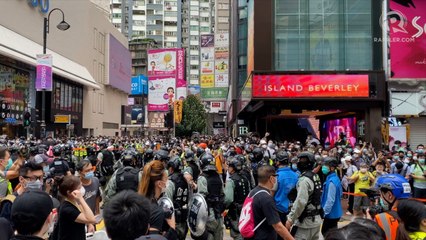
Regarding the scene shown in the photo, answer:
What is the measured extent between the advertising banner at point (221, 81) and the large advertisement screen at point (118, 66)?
579 inches

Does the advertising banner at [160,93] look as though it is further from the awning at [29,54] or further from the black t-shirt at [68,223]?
the black t-shirt at [68,223]

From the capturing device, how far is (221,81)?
75.3 metres

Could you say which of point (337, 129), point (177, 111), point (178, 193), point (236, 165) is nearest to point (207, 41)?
point (177, 111)

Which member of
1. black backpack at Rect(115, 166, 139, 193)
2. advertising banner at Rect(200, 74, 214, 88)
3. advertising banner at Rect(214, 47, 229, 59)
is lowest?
black backpack at Rect(115, 166, 139, 193)

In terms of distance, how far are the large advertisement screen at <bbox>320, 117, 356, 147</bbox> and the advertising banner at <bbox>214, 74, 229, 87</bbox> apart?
3821 centimetres

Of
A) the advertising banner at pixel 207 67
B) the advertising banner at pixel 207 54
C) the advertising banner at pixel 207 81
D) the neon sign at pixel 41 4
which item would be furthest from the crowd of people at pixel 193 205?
the advertising banner at pixel 207 54

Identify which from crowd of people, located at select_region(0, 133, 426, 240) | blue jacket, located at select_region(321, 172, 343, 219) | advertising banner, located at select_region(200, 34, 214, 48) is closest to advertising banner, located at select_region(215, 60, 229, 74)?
advertising banner, located at select_region(200, 34, 214, 48)

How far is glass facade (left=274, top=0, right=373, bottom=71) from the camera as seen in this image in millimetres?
27828

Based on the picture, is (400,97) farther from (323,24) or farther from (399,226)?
(399,226)

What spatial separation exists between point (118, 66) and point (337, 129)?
4139 cm

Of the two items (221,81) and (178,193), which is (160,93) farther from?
(178,193)

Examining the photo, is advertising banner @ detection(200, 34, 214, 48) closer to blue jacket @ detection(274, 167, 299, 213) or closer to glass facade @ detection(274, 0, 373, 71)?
glass facade @ detection(274, 0, 373, 71)

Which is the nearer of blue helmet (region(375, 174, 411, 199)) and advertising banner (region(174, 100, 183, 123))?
blue helmet (region(375, 174, 411, 199))

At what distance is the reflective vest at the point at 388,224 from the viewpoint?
3.67m
